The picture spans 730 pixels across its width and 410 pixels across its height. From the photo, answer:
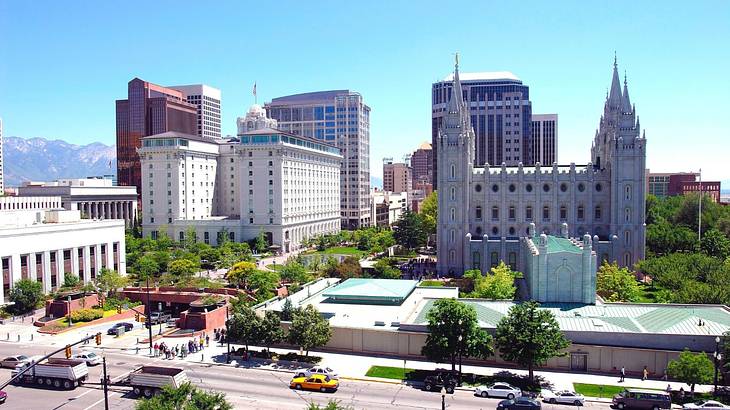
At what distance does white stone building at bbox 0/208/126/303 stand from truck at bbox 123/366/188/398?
43.3 m

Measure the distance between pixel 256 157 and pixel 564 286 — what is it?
91212 millimetres

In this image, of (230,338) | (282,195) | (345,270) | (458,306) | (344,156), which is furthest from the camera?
(344,156)

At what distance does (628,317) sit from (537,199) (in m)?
49.9

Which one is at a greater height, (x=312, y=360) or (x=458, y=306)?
(x=458, y=306)

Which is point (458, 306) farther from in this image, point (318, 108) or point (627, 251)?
point (318, 108)

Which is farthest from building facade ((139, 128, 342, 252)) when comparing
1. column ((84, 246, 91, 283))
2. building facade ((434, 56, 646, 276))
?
building facade ((434, 56, 646, 276))

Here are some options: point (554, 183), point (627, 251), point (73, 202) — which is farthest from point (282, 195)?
point (627, 251)

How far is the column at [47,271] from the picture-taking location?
80625 mm

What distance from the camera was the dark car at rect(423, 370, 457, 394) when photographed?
139ft

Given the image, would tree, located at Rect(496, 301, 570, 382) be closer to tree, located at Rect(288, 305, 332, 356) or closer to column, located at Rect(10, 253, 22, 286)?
tree, located at Rect(288, 305, 332, 356)

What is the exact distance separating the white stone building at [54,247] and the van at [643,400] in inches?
2803

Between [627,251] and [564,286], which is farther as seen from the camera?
[627,251]

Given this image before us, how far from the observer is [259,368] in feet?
158

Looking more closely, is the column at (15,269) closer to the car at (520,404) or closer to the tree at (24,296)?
the tree at (24,296)
